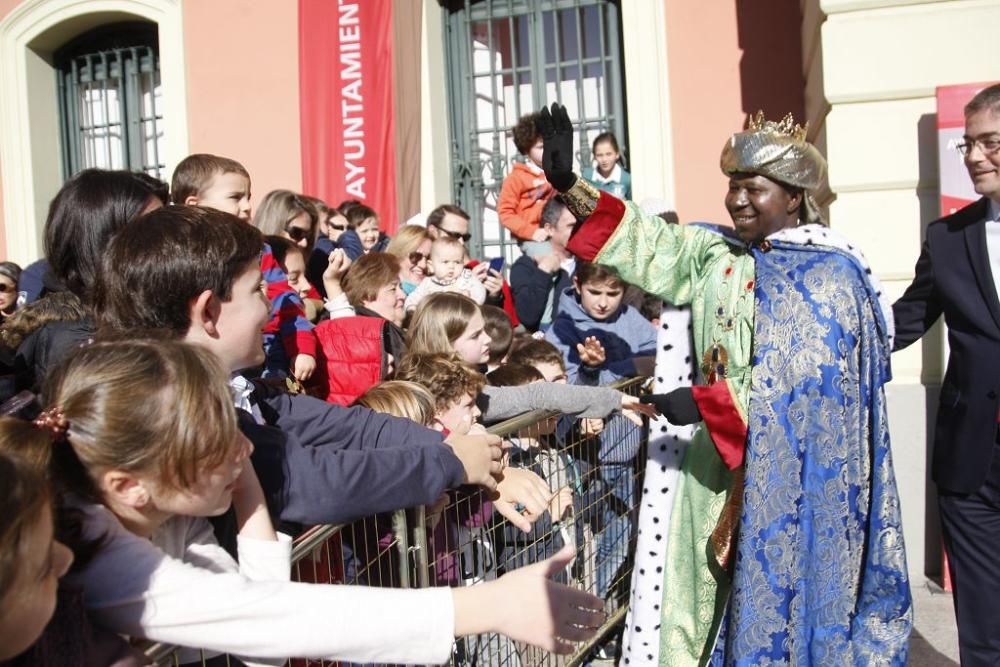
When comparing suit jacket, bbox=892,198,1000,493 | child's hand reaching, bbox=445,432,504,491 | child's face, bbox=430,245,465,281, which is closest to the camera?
child's hand reaching, bbox=445,432,504,491

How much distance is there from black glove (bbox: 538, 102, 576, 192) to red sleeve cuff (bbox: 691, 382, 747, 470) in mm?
752

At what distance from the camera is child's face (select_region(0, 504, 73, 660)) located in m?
1.08

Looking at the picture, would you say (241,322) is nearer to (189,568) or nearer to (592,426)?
(189,568)

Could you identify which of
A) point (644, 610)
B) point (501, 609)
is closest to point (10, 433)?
point (501, 609)

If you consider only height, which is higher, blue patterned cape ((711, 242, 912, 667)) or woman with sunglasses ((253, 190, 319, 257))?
woman with sunglasses ((253, 190, 319, 257))

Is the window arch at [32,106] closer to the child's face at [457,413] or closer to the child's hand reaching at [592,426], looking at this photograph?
the child's hand reaching at [592,426]

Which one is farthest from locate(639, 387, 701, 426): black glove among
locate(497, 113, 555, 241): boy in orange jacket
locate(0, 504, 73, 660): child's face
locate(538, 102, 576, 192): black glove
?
locate(497, 113, 555, 241): boy in orange jacket

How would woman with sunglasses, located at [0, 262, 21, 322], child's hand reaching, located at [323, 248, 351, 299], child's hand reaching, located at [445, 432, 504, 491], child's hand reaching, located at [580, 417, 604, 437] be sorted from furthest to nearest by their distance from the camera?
woman with sunglasses, located at [0, 262, 21, 322]
child's hand reaching, located at [323, 248, 351, 299]
child's hand reaching, located at [580, 417, 604, 437]
child's hand reaching, located at [445, 432, 504, 491]

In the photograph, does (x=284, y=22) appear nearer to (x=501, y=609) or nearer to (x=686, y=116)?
(x=686, y=116)

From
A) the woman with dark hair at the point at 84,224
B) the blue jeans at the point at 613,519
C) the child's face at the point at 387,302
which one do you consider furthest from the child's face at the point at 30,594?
the child's face at the point at 387,302

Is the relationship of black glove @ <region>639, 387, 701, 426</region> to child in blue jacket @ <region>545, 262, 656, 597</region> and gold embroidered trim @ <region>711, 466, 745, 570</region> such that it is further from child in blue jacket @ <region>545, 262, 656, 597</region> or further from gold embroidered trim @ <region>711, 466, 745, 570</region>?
child in blue jacket @ <region>545, 262, 656, 597</region>

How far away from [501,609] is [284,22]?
24.2 ft

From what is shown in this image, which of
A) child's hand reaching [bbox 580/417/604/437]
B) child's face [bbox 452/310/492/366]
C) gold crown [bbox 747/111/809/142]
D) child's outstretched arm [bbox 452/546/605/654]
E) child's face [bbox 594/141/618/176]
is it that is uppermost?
child's face [bbox 594/141/618/176]

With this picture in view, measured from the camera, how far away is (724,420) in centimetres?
283
